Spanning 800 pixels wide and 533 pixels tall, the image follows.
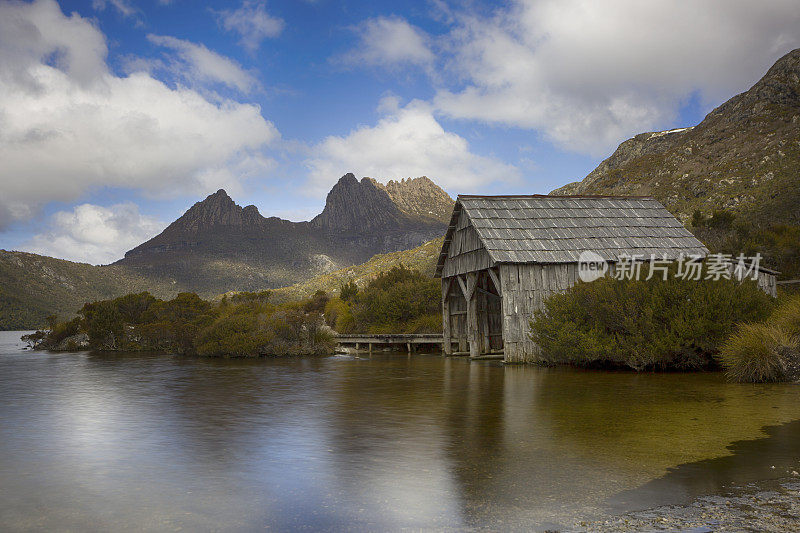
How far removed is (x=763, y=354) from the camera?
14.9 metres

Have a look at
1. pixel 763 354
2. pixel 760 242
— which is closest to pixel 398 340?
pixel 763 354

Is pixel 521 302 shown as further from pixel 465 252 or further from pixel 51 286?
pixel 51 286

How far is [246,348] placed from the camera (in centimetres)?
3167

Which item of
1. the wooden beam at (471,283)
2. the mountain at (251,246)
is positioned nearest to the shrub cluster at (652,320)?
the wooden beam at (471,283)

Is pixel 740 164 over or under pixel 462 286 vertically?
over

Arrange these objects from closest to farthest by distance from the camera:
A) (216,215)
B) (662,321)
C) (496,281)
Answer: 1. (662,321)
2. (496,281)
3. (216,215)

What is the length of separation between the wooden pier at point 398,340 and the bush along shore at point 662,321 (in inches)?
483

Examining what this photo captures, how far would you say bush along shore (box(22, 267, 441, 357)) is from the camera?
1296 inches

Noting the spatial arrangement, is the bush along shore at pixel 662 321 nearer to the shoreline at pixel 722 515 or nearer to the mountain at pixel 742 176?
the shoreline at pixel 722 515

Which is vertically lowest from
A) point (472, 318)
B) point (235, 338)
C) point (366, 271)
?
point (235, 338)

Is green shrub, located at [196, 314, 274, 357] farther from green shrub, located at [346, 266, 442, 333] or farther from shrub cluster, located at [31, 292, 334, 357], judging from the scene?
green shrub, located at [346, 266, 442, 333]

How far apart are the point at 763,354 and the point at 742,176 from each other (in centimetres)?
5385

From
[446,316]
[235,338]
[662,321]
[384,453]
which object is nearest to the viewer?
[384,453]

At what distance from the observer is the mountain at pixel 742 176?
39.7 metres
